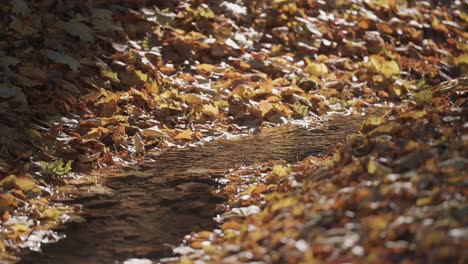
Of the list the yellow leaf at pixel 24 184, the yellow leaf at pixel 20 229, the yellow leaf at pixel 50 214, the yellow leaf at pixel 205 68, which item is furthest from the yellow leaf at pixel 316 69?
the yellow leaf at pixel 20 229

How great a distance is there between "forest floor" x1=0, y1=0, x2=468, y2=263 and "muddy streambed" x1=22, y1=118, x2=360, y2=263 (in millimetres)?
190

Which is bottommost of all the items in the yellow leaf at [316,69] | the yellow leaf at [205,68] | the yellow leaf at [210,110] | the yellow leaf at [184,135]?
the yellow leaf at [184,135]

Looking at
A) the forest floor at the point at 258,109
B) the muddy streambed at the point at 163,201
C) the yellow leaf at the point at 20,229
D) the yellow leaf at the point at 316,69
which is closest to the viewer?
the forest floor at the point at 258,109

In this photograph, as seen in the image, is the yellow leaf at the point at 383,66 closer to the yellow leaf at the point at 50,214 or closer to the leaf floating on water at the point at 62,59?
the leaf floating on water at the point at 62,59

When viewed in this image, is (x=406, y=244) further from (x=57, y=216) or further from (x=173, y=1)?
(x=173, y=1)

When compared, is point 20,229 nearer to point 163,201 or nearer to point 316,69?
point 163,201

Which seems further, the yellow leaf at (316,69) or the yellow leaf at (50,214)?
the yellow leaf at (316,69)

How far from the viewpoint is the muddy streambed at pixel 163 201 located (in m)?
4.89

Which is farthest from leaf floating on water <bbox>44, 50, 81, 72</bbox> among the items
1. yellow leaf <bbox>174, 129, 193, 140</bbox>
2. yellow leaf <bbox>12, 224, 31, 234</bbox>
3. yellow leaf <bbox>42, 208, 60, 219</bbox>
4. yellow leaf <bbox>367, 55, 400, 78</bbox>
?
yellow leaf <bbox>367, 55, 400, 78</bbox>

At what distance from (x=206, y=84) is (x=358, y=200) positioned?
5.47 meters

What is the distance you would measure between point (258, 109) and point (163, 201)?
332cm

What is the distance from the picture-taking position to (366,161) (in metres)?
4.83

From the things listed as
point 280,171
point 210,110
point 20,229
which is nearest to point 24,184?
point 20,229

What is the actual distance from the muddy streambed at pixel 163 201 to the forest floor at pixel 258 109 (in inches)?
7.5
